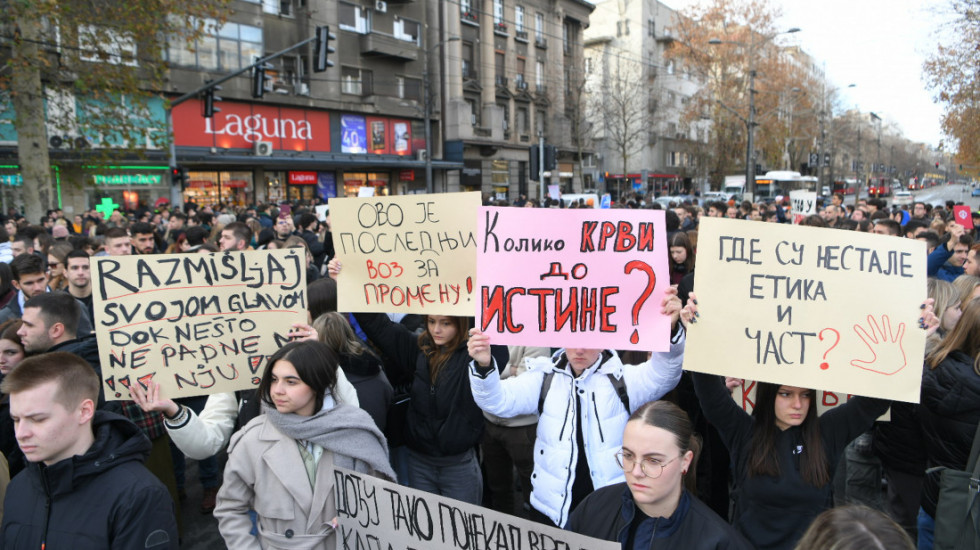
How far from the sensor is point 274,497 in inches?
108

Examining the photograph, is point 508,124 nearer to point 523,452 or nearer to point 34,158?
point 34,158

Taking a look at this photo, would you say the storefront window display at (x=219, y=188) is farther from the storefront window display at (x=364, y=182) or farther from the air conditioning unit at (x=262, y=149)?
the storefront window display at (x=364, y=182)

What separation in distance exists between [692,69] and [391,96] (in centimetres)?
2604

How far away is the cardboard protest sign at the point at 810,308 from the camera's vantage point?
2.66 m

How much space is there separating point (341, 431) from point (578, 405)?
43.6 inches

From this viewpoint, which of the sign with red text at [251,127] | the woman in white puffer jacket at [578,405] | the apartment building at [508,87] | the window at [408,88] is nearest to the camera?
the woman in white puffer jacket at [578,405]

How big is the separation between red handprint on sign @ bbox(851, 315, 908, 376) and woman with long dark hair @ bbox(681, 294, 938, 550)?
0.62 ft

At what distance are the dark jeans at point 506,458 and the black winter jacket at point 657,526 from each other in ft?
4.59

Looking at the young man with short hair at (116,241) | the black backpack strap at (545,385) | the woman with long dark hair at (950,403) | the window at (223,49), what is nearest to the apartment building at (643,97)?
the window at (223,49)

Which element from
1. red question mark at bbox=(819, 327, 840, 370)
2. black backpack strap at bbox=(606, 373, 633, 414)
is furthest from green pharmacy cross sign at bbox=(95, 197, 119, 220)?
red question mark at bbox=(819, 327, 840, 370)

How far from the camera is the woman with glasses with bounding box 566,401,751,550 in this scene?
2.25 m

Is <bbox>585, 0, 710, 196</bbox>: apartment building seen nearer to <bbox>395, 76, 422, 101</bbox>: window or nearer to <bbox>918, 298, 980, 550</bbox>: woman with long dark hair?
<bbox>395, 76, 422, 101</bbox>: window

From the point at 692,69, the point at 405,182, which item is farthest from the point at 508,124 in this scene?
the point at 692,69

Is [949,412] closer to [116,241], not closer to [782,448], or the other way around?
[782,448]
